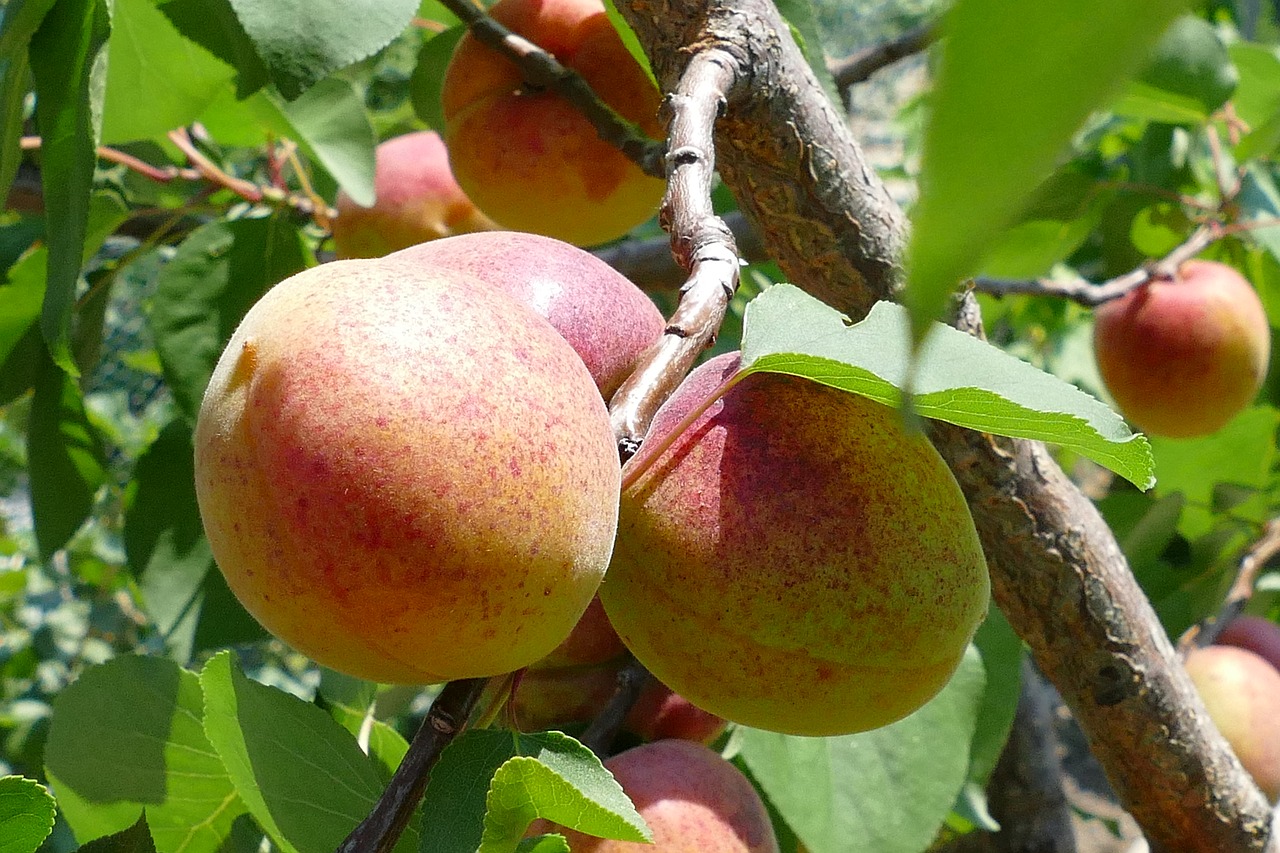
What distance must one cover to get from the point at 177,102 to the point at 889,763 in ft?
2.13

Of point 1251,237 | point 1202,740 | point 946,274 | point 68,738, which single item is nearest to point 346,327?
point 946,274

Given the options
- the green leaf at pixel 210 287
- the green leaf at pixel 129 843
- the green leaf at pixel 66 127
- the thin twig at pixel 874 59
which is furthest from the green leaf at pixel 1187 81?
the green leaf at pixel 129 843

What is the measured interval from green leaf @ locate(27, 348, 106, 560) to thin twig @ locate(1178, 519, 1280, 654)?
1.12 m

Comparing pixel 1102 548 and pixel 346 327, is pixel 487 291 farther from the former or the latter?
pixel 1102 548

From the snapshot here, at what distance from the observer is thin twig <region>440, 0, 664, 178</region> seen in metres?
0.77

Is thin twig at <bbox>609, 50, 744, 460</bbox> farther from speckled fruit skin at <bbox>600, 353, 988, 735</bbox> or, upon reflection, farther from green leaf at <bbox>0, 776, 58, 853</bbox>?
green leaf at <bbox>0, 776, 58, 853</bbox>

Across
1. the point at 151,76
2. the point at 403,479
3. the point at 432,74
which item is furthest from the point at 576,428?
the point at 432,74

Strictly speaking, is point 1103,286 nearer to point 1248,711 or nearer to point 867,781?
point 1248,711

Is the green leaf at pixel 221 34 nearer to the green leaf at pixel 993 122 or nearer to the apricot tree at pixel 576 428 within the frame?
the apricot tree at pixel 576 428

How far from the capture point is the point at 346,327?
0.37 meters

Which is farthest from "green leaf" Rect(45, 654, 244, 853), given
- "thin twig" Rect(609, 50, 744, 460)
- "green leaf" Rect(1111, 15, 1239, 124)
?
"green leaf" Rect(1111, 15, 1239, 124)

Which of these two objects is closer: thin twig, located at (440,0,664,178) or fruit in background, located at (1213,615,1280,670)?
thin twig, located at (440,0,664,178)

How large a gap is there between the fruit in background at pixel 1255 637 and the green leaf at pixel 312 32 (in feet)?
3.95

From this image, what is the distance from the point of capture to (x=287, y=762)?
→ 507 millimetres
